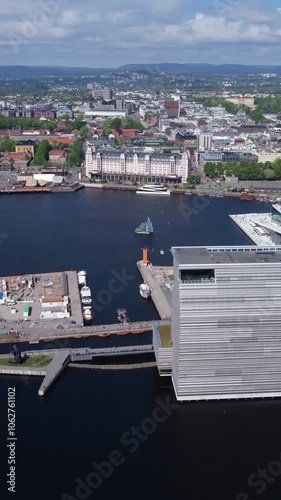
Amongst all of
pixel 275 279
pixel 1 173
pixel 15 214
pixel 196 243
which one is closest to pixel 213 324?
pixel 275 279

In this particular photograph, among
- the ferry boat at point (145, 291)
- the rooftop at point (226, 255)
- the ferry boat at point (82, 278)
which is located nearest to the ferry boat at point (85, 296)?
the ferry boat at point (82, 278)

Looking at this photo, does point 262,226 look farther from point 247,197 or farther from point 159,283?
point 159,283

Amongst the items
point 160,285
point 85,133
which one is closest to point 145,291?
point 160,285

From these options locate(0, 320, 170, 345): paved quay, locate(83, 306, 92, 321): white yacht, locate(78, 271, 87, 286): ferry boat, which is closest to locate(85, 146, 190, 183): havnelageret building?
locate(78, 271, 87, 286): ferry boat

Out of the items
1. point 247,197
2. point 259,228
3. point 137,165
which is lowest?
point 247,197

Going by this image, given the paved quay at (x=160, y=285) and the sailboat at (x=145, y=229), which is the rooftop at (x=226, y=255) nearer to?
the paved quay at (x=160, y=285)

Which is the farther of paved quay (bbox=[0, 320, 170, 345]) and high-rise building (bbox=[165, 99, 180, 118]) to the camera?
high-rise building (bbox=[165, 99, 180, 118])

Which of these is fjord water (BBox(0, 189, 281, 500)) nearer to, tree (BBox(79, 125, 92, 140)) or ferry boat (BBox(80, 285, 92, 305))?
ferry boat (BBox(80, 285, 92, 305))
